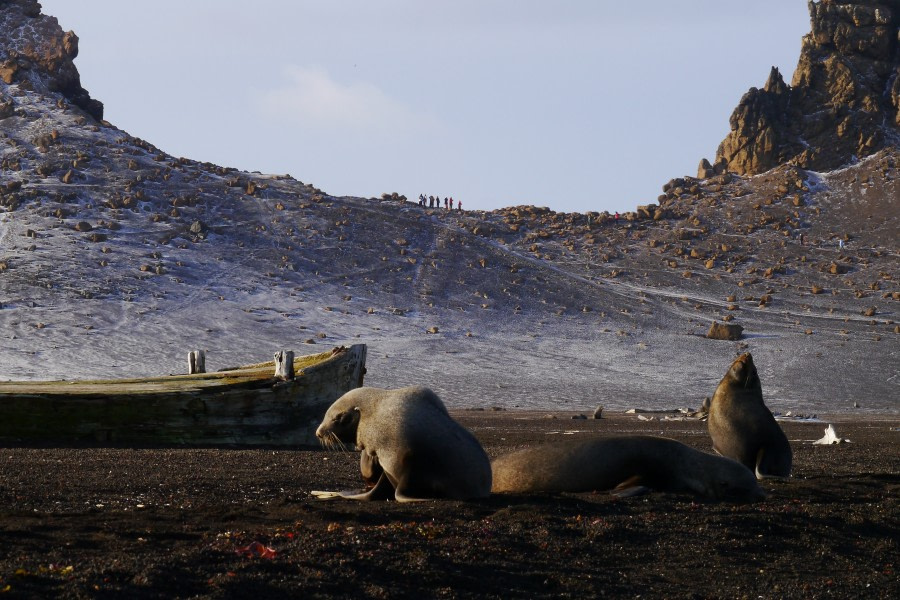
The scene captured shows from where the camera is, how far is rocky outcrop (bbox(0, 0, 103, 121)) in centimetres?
7831

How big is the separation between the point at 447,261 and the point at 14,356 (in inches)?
1059

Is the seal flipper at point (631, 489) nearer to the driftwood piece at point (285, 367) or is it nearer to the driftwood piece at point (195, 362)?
the driftwood piece at point (285, 367)

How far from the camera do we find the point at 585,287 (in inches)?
2411

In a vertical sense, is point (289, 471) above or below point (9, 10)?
below

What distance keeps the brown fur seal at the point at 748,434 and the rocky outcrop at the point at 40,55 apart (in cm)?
7354

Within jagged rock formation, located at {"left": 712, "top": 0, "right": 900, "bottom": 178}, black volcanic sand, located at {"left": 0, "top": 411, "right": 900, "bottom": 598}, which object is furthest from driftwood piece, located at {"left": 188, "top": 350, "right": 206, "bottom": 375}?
jagged rock formation, located at {"left": 712, "top": 0, "right": 900, "bottom": 178}

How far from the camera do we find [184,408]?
53.5 ft

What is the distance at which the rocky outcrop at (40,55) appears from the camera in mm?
78312

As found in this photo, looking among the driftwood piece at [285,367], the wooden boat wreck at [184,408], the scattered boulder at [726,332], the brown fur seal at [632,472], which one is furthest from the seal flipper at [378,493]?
the scattered boulder at [726,332]

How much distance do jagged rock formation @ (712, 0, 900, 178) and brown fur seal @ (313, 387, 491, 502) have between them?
83982mm

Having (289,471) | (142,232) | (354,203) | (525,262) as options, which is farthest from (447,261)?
(289,471)

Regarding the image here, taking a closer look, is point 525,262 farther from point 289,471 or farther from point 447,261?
point 289,471

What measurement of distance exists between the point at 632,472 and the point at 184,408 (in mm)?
8006

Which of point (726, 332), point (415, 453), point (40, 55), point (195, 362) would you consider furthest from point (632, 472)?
point (40, 55)
